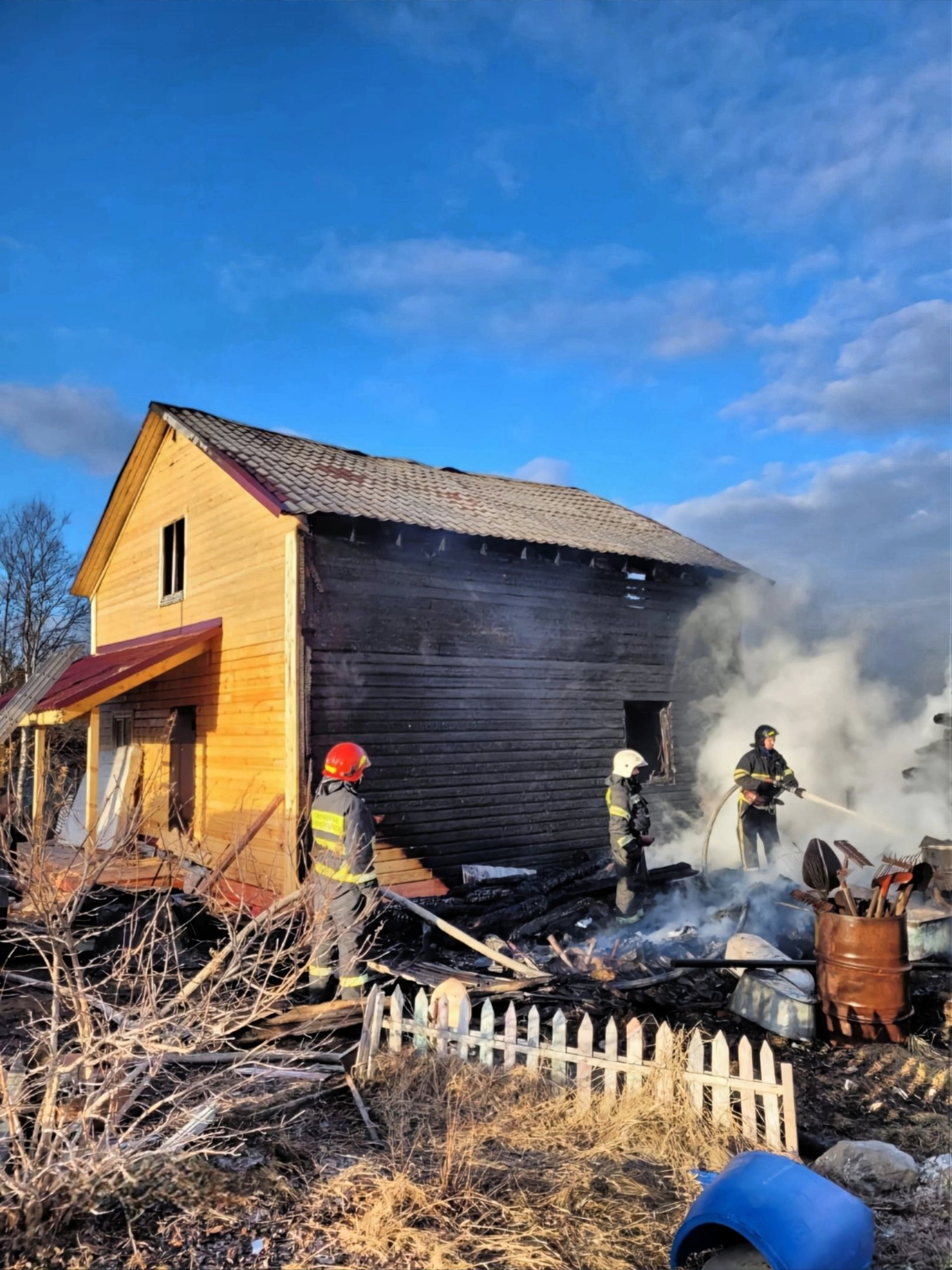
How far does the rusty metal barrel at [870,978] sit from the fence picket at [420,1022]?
3162 millimetres

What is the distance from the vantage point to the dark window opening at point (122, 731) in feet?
51.7

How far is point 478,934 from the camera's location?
919 centimetres

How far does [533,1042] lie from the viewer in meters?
5.22

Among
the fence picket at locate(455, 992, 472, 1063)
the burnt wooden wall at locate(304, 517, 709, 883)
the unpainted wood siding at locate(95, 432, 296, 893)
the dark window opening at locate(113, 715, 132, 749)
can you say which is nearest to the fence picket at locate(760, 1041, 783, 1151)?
the fence picket at locate(455, 992, 472, 1063)

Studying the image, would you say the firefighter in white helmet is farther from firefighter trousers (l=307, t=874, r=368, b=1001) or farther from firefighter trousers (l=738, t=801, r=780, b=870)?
firefighter trousers (l=307, t=874, r=368, b=1001)

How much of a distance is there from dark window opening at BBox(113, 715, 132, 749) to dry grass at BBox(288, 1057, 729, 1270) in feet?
39.8

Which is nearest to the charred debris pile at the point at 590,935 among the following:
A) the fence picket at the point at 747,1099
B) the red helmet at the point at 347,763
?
the red helmet at the point at 347,763

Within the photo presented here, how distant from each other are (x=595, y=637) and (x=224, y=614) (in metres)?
6.08

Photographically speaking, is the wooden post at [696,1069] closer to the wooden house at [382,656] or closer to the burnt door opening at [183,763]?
the wooden house at [382,656]

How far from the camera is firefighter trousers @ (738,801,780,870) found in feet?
37.4

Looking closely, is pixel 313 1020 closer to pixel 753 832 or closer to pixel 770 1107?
pixel 770 1107

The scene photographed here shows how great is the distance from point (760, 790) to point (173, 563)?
413 inches

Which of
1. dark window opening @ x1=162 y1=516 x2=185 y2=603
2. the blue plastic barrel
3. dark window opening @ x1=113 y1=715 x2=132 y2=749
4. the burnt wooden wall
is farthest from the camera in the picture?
dark window opening @ x1=113 y1=715 x2=132 y2=749

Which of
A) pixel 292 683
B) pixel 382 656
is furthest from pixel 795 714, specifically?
pixel 292 683
